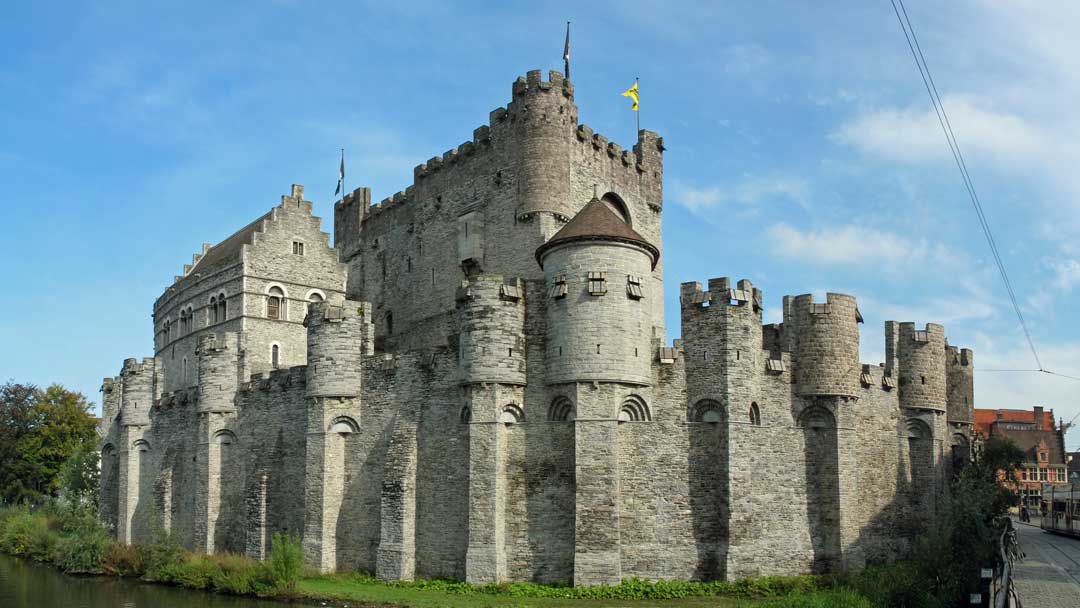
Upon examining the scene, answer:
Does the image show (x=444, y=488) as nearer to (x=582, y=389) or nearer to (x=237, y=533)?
(x=582, y=389)

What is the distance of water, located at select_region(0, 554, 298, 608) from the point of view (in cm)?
2977

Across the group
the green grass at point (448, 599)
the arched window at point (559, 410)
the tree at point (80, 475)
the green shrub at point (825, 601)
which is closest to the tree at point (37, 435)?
the tree at point (80, 475)

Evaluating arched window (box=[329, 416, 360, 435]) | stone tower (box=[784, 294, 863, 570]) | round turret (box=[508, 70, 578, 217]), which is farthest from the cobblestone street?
arched window (box=[329, 416, 360, 435])

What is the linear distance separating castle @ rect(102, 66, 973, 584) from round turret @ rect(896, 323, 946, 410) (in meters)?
0.08

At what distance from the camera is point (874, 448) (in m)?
34.2

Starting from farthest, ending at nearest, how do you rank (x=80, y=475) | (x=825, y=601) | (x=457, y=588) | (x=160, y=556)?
(x=80, y=475) → (x=160, y=556) → (x=457, y=588) → (x=825, y=601)

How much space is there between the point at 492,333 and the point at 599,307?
3305mm

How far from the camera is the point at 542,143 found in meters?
35.9

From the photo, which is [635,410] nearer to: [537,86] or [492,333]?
[492,333]

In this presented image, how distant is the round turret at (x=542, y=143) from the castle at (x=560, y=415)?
84 millimetres

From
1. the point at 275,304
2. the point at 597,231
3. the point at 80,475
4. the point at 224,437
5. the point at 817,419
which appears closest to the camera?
the point at 597,231

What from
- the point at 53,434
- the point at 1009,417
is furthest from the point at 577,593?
the point at 1009,417

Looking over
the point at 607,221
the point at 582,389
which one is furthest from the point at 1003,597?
the point at 607,221

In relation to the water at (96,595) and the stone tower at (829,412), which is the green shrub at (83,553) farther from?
the stone tower at (829,412)
